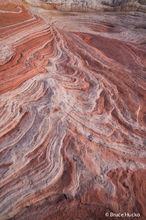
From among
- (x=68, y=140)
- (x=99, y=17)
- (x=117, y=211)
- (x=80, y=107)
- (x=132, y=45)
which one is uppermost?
(x=99, y=17)

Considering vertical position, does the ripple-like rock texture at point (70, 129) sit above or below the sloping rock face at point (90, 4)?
below

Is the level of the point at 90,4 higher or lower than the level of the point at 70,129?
higher

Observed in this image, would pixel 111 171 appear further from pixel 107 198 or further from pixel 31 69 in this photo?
pixel 31 69

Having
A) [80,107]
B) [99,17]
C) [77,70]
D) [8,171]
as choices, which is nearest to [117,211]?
[8,171]

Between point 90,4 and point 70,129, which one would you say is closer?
point 70,129

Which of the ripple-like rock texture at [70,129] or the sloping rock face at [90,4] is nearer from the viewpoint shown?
the ripple-like rock texture at [70,129]
